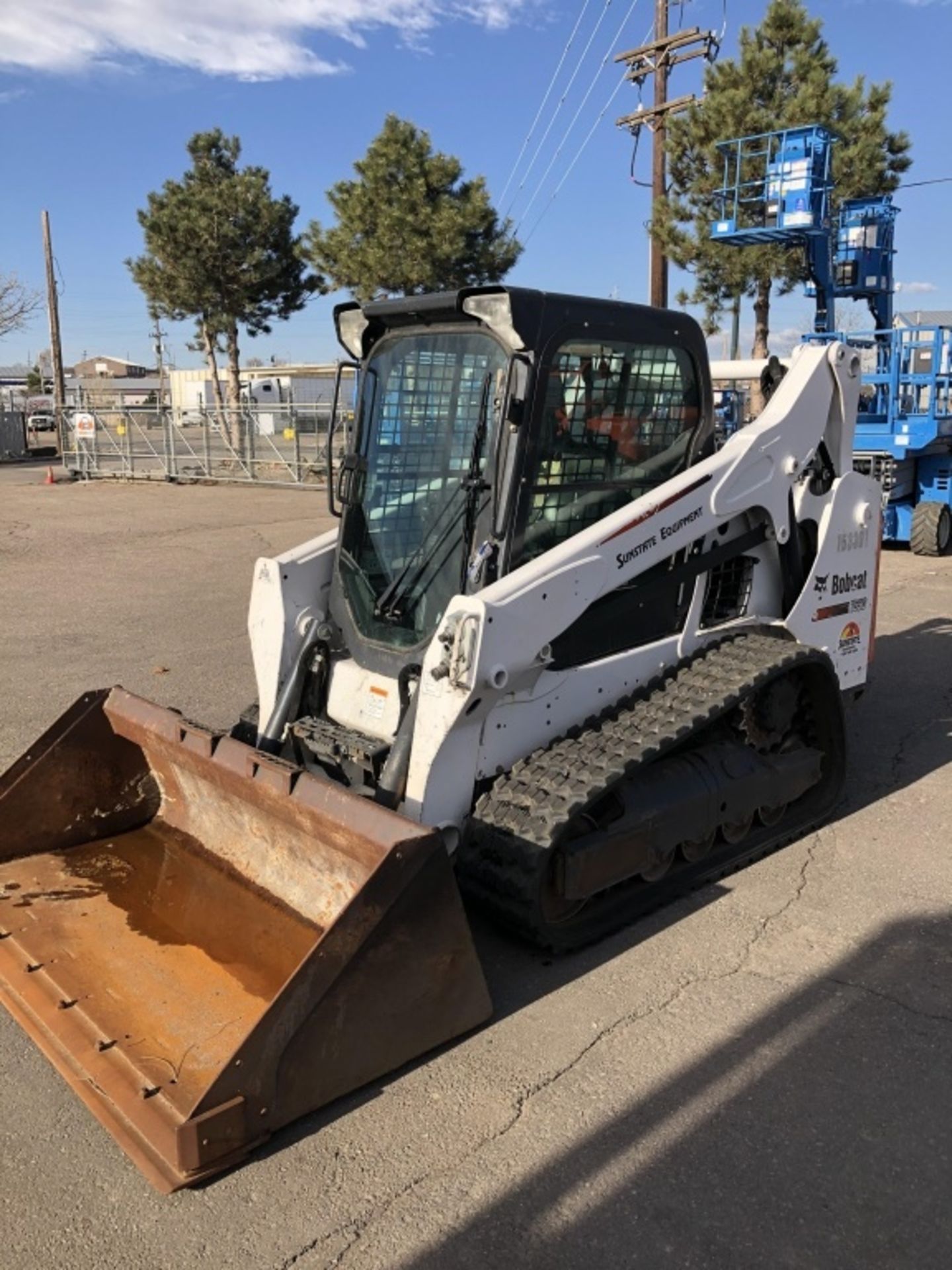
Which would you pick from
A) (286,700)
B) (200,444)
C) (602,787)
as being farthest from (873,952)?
(200,444)

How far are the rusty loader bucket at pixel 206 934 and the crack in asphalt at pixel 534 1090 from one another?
0.33m

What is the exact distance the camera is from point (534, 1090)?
10.2ft

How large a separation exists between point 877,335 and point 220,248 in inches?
730

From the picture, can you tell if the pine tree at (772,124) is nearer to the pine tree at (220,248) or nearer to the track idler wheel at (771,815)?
the pine tree at (220,248)

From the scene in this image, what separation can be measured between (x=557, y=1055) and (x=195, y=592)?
349 inches

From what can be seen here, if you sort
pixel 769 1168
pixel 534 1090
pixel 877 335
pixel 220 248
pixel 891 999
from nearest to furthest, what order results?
pixel 769 1168, pixel 534 1090, pixel 891 999, pixel 877 335, pixel 220 248

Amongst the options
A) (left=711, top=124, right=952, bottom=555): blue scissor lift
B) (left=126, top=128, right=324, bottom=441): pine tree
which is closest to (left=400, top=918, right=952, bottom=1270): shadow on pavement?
(left=711, top=124, right=952, bottom=555): blue scissor lift

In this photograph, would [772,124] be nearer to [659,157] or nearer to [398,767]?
[659,157]

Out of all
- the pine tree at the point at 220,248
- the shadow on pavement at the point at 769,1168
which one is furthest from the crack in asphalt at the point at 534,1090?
the pine tree at the point at 220,248

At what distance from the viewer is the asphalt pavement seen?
2.55 meters

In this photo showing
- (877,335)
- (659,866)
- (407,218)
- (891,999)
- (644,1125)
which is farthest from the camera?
(407,218)

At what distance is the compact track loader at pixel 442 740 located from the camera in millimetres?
3033

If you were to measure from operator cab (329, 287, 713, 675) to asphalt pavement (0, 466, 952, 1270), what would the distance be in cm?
149

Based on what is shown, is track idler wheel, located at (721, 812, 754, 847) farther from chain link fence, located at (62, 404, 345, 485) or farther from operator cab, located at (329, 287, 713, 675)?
chain link fence, located at (62, 404, 345, 485)
